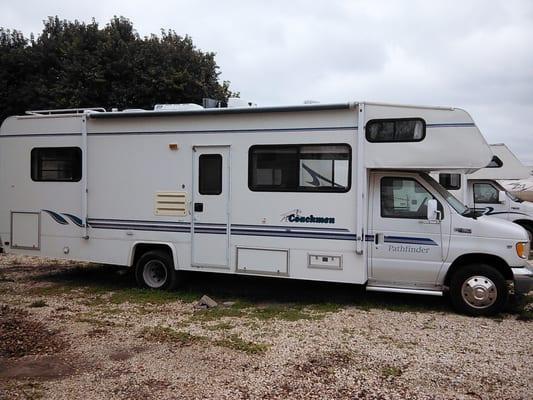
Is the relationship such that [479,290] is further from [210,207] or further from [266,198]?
[210,207]

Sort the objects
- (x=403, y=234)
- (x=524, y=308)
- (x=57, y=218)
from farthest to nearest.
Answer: (x=57, y=218), (x=524, y=308), (x=403, y=234)

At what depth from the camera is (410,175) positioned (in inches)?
282

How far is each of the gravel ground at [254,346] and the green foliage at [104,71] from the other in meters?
11.1

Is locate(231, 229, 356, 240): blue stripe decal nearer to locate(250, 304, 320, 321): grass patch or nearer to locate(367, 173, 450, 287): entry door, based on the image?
locate(367, 173, 450, 287): entry door

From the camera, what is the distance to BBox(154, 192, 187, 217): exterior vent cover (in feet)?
25.8

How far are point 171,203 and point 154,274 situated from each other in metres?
1.30

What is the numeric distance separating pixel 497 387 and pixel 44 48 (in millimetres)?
20413

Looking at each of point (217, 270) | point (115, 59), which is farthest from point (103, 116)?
point (115, 59)

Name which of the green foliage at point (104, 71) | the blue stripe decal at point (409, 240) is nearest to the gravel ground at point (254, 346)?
the blue stripe decal at point (409, 240)

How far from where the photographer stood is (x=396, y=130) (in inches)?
273

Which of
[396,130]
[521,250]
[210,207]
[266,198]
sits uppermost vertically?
[396,130]

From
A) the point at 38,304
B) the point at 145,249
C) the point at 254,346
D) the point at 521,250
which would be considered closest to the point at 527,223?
the point at 521,250

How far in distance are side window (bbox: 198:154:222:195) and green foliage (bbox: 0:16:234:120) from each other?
11.1 meters

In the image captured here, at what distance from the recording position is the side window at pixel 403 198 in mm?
7043
